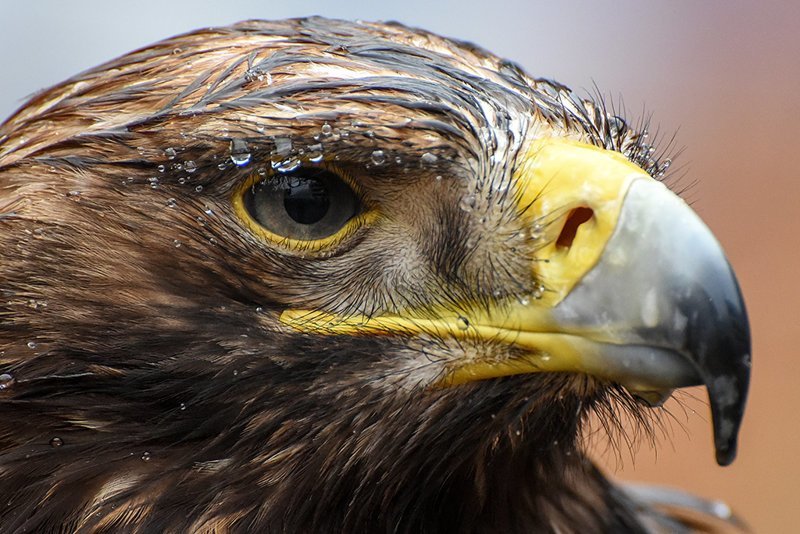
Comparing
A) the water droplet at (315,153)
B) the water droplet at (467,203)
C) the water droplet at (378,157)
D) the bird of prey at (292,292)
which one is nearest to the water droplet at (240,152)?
the bird of prey at (292,292)

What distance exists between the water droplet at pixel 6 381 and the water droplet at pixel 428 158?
0.88 metres

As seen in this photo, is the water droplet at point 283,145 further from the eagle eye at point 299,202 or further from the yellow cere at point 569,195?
the yellow cere at point 569,195

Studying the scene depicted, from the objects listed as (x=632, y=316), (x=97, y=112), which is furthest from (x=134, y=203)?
(x=632, y=316)

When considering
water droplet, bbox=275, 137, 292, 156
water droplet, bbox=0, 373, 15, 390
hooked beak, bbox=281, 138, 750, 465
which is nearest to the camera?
hooked beak, bbox=281, 138, 750, 465

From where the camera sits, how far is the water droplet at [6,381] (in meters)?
1.95

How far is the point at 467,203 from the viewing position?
1920 mm

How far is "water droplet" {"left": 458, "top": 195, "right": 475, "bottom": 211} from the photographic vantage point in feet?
6.30

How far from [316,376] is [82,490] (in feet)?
1.69

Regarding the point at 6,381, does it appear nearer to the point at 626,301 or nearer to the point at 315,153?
the point at 315,153

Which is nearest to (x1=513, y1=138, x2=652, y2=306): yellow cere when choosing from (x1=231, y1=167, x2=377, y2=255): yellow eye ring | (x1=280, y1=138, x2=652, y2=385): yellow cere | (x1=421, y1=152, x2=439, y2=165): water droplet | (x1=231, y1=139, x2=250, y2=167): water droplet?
(x1=280, y1=138, x2=652, y2=385): yellow cere

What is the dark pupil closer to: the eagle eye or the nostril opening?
the eagle eye

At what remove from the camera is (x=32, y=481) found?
1.98 m

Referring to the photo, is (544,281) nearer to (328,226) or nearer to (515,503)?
(328,226)

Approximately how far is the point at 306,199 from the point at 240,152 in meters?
0.15
